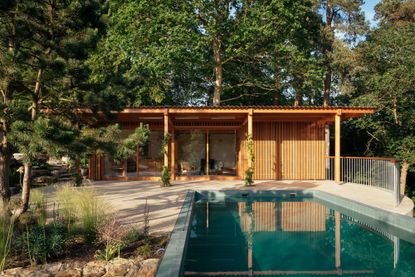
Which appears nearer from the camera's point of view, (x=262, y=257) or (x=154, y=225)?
(x=262, y=257)

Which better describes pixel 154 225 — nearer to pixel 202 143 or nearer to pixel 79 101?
pixel 79 101

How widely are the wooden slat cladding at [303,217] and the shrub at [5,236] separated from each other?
4.89 meters

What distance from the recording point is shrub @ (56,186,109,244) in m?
4.74

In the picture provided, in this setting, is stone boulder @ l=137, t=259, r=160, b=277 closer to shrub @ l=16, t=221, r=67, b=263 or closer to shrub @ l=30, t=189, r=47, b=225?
shrub @ l=16, t=221, r=67, b=263

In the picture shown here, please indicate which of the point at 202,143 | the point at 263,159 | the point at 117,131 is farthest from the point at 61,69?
the point at 263,159

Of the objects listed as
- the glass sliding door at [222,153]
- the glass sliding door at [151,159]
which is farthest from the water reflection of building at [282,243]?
the glass sliding door at [151,159]

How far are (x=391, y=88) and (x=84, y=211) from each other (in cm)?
1551

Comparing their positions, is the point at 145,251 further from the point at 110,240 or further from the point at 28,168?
the point at 28,168

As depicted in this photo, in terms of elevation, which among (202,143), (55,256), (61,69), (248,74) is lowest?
(55,256)

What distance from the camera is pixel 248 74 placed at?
18.9 metres

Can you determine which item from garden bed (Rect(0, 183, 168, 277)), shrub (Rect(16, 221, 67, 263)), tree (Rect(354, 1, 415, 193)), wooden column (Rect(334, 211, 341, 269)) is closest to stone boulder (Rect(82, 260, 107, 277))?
garden bed (Rect(0, 183, 168, 277))

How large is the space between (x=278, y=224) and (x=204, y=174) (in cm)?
726

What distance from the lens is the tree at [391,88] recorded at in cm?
1591

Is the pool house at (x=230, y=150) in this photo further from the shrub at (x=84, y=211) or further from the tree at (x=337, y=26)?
the shrub at (x=84, y=211)
